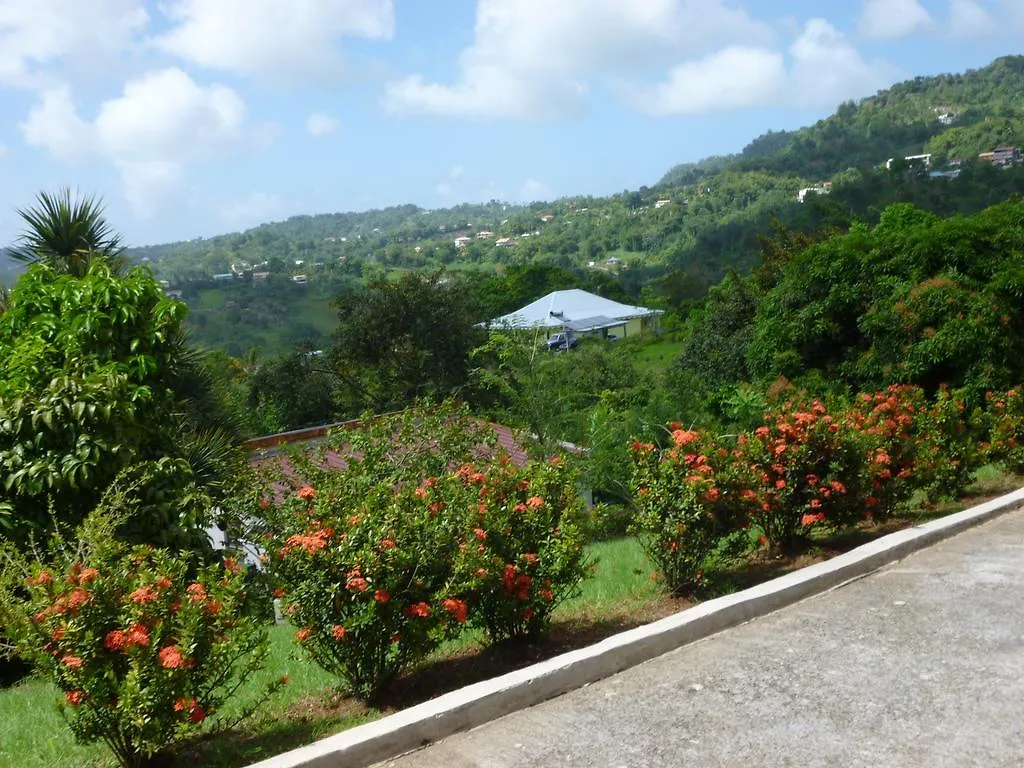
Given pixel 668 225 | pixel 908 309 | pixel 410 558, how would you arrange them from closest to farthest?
pixel 410 558 → pixel 908 309 → pixel 668 225

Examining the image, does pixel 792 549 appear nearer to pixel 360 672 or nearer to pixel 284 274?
pixel 360 672

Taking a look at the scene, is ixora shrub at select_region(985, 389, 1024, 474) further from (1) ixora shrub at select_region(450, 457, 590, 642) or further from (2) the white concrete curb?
(1) ixora shrub at select_region(450, 457, 590, 642)

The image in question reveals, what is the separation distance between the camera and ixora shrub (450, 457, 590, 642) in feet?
17.7

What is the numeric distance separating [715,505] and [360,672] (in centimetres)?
274

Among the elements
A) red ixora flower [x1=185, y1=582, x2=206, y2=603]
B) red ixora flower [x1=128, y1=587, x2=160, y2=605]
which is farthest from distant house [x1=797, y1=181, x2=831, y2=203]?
red ixora flower [x1=128, y1=587, x2=160, y2=605]

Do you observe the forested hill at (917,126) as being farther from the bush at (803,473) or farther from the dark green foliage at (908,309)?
the bush at (803,473)

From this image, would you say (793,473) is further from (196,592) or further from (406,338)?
(406,338)

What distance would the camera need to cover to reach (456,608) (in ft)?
16.6

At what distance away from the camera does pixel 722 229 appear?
97.6 metres

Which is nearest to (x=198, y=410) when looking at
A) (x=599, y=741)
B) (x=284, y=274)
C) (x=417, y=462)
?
(x=417, y=462)

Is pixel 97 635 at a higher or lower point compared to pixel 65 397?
lower

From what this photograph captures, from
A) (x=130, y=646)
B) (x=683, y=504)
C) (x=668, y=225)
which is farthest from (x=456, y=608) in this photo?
(x=668, y=225)

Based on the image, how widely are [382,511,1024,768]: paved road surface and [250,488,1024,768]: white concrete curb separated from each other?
7cm

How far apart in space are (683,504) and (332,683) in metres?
2.43
